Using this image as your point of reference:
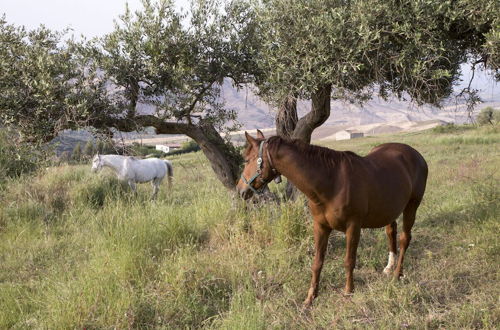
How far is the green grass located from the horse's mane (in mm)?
1498

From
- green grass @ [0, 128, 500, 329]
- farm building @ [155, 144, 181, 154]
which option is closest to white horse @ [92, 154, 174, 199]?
green grass @ [0, 128, 500, 329]

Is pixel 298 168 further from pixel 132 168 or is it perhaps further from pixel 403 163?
pixel 132 168

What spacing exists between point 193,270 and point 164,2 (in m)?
4.15

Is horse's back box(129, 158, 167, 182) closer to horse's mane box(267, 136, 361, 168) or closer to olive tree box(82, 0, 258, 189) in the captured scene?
olive tree box(82, 0, 258, 189)

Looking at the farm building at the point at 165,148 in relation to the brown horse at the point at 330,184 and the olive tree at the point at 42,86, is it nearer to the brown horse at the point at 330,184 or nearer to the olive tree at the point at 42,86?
the olive tree at the point at 42,86

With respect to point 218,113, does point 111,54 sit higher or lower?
higher

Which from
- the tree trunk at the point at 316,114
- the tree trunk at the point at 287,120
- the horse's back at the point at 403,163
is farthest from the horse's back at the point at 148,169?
the horse's back at the point at 403,163

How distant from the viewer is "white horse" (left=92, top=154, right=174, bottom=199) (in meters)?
12.6

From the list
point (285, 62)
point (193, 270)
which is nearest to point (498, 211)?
point (285, 62)

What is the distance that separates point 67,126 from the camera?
589cm

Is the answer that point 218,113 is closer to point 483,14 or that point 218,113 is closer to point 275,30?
point 275,30

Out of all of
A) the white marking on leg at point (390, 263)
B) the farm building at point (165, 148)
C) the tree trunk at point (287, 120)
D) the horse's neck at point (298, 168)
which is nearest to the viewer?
the horse's neck at point (298, 168)

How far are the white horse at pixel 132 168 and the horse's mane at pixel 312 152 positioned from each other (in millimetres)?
Result: 8474

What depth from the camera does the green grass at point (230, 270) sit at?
12.9 ft
